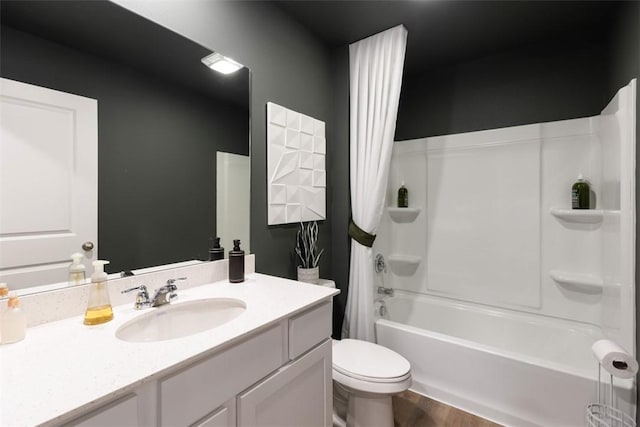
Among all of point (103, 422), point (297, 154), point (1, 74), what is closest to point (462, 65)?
point (297, 154)

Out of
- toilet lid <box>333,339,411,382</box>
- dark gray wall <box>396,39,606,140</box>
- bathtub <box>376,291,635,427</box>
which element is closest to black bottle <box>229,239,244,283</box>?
toilet lid <box>333,339,411,382</box>

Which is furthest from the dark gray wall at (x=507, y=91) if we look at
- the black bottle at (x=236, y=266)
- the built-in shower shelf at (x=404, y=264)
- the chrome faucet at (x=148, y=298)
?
the chrome faucet at (x=148, y=298)

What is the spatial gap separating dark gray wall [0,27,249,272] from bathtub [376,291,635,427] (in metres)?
1.54

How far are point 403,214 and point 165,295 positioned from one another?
225 centimetres

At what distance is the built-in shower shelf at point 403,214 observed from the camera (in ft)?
9.05

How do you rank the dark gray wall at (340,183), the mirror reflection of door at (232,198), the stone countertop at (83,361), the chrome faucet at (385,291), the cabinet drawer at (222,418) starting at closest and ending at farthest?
the stone countertop at (83,361)
the cabinet drawer at (222,418)
the mirror reflection of door at (232,198)
the dark gray wall at (340,183)
the chrome faucet at (385,291)

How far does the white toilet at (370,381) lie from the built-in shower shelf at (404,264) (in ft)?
3.99

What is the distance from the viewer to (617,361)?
50.8 inches

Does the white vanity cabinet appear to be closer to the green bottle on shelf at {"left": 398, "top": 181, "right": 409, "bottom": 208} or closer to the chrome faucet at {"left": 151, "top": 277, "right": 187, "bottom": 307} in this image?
the chrome faucet at {"left": 151, "top": 277, "right": 187, "bottom": 307}

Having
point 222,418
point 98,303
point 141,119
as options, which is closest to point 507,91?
point 141,119

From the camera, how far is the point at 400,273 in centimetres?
289

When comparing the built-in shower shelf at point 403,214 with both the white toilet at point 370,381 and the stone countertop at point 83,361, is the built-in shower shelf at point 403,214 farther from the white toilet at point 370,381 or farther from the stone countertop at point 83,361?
the stone countertop at point 83,361

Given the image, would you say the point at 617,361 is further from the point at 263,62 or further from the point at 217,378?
the point at 263,62

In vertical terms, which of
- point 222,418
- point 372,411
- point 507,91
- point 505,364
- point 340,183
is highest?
point 507,91
